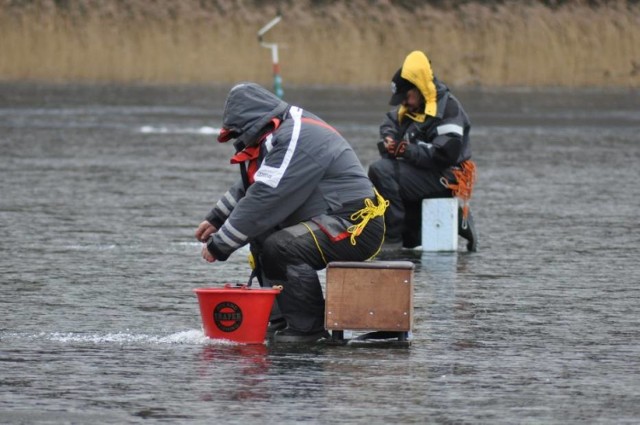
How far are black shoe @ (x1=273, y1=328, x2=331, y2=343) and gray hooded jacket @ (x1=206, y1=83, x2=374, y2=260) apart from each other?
1.68 feet

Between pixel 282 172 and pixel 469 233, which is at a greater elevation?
pixel 282 172

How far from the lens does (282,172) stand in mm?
8859

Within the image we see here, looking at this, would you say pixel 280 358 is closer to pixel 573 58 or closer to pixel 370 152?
pixel 370 152

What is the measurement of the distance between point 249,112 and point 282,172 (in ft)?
1.20

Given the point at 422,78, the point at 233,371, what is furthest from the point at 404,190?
the point at 233,371

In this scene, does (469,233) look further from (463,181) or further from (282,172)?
(282,172)

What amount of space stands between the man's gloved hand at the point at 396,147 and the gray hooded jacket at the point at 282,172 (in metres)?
3.91

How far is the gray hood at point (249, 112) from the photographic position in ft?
29.2

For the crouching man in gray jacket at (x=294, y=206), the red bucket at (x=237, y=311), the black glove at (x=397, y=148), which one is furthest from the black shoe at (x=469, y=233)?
the red bucket at (x=237, y=311)

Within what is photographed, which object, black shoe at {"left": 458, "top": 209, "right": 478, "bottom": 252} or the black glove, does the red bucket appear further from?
black shoe at {"left": 458, "top": 209, "right": 478, "bottom": 252}

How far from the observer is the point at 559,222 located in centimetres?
1534

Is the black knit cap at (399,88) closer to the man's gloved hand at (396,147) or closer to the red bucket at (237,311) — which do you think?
the man's gloved hand at (396,147)

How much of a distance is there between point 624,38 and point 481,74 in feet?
19.2

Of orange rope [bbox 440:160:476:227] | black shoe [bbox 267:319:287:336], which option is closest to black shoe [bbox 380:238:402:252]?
→ orange rope [bbox 440:160:476:227]
